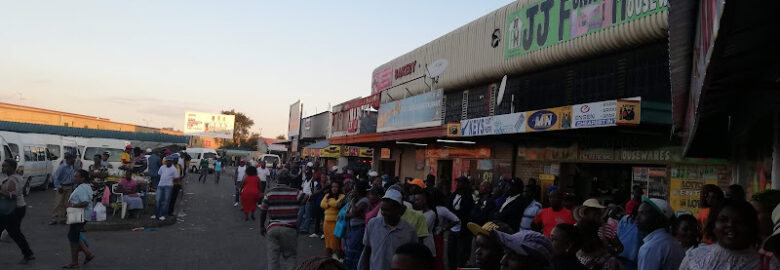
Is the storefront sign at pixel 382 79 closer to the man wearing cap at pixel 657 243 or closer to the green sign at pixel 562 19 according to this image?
the green sign at pixel 562 19

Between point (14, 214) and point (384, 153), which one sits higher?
point (384, 153)

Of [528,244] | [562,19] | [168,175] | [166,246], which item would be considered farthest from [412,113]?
[528,244]

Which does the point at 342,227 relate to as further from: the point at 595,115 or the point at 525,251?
the point at 595,115

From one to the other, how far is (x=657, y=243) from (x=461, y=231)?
168 inches

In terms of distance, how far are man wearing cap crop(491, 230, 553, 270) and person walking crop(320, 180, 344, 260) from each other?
5868 millimetres

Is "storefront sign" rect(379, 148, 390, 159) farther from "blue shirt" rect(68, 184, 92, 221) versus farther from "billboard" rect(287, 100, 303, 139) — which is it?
"billboard" rect(287, 100, 303, 139)

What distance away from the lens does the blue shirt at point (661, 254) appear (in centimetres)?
441

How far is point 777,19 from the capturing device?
9.29ft

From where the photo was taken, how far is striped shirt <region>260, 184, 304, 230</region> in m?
7.51

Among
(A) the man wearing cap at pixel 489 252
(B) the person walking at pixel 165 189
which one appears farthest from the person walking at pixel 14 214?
(A) the man wearing cap at pixel 489 252

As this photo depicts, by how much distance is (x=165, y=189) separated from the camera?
14430 millimetres

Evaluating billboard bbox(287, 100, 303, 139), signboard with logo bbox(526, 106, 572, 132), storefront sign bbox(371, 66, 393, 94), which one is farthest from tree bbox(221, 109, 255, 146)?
signboard with logo bbox(526, 106, 572, 132)

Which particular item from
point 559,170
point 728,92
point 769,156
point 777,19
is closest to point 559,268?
point 777,19

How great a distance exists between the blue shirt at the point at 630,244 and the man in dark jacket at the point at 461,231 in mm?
3064
